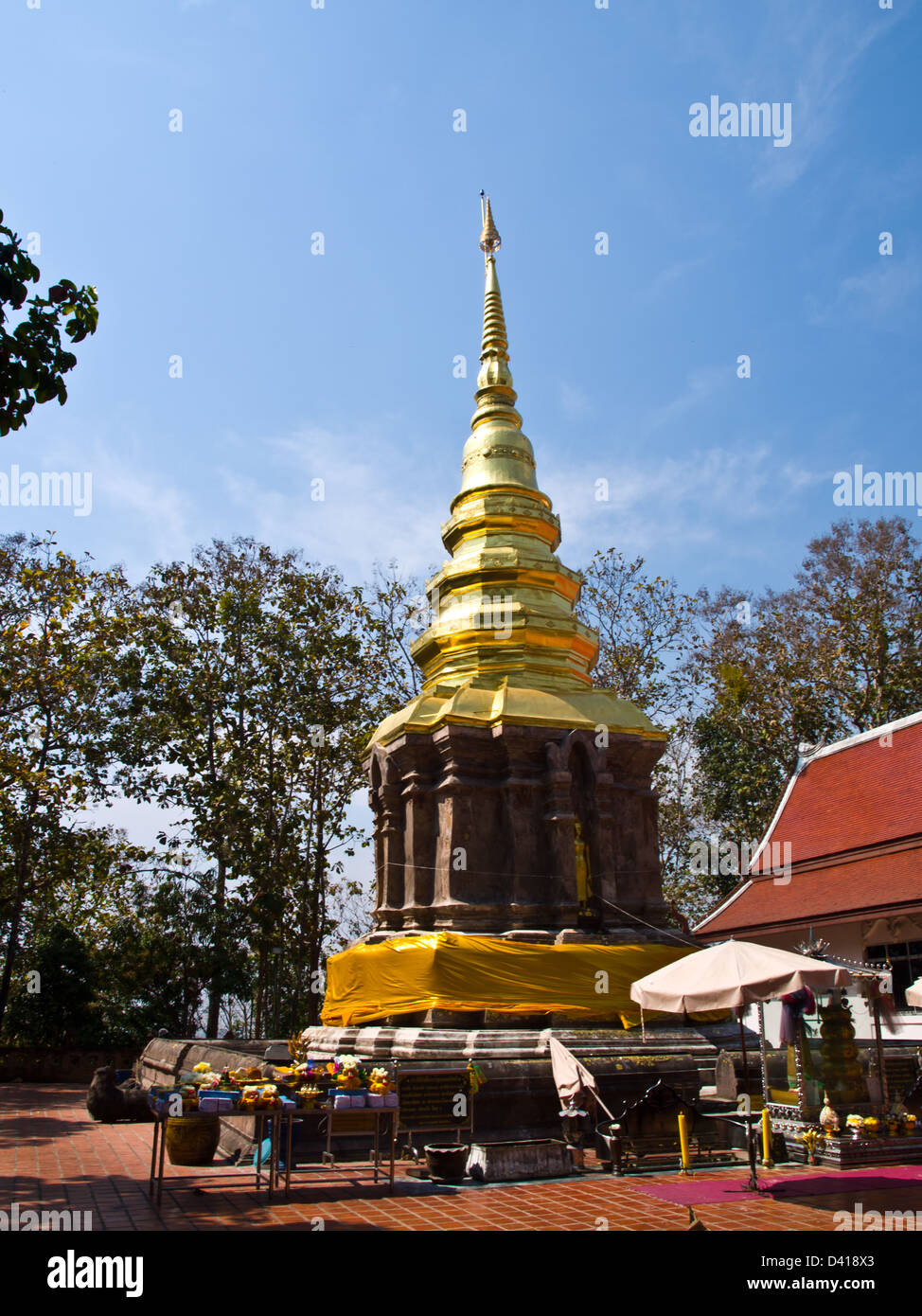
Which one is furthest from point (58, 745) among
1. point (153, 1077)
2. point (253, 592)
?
point (153, 1077)

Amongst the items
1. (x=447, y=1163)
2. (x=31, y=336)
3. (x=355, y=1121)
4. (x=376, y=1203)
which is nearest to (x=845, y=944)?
(x=447, y=1163)

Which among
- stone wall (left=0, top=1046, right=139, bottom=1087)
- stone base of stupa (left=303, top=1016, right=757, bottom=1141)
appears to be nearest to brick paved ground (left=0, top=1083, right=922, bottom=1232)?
stone base of stupa (left=303, top=1016, right=757, bottom=1141)

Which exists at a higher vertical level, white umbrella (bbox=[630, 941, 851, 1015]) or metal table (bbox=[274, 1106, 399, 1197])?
white umbrella (bbox=[630, 941, 851, 1015])

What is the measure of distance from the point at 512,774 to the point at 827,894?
5.16 m

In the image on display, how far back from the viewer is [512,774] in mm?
15695

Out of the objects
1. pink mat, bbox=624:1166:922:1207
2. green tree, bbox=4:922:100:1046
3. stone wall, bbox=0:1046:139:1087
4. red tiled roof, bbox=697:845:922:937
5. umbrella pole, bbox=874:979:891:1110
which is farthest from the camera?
green tree, bbox=4:922:100:1046

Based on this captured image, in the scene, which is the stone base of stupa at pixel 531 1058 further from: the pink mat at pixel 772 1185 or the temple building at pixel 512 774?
the pink mat at pixel 772 1185

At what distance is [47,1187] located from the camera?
8.85 metres

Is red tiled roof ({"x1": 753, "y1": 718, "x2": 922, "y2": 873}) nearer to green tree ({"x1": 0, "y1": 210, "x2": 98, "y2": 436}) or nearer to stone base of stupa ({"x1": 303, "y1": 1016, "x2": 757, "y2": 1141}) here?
stone base of stupa ({"x1": 303, "y1": 1016, "x2": 757, "y2": 1141})

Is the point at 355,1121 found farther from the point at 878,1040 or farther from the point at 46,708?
the point at 46,708

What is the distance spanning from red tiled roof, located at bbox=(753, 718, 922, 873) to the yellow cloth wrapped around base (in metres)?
4.31

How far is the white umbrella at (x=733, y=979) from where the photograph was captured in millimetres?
9086

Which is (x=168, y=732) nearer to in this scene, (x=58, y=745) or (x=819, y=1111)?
(x=58, y=745)

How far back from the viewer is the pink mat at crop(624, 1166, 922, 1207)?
837 cm
